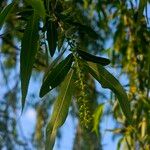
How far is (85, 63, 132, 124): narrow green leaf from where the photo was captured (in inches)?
46.8

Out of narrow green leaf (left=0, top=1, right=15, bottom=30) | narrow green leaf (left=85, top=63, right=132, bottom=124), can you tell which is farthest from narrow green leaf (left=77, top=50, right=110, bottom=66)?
narrow green leaf (left=0, top=1, right=15, bottom=30)

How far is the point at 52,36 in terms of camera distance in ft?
4.19

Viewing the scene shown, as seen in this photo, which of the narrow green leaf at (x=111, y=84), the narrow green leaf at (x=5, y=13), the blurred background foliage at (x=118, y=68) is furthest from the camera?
the blurred background foliage at (x=118, y=68)

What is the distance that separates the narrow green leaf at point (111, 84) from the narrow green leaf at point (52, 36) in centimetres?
12

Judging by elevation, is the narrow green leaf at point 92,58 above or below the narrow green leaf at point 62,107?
above

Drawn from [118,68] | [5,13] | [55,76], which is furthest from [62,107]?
[118,68]

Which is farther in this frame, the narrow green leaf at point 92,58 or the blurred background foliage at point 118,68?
the blurred background foliage at point 118,68

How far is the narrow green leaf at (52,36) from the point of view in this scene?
127 cm

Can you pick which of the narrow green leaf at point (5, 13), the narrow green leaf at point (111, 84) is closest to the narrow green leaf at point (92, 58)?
the narrow green leaf at point (111, 84)

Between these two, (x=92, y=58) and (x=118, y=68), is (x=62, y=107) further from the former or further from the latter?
(x=118, y=68)

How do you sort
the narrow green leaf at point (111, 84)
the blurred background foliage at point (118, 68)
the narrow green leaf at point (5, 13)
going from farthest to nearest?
the blurred background foliage at point (118, 68) → the narrow green leaf at point (111, 84) → the narrow green leaf at point (5, 13)

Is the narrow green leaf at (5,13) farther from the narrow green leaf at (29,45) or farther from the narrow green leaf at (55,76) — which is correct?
the narrow green leaf at (55,76)

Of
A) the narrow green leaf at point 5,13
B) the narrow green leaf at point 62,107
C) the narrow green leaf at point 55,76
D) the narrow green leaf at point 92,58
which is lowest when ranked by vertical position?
the narrow green leaf at point 62,107

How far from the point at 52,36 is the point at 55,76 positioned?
95mm
